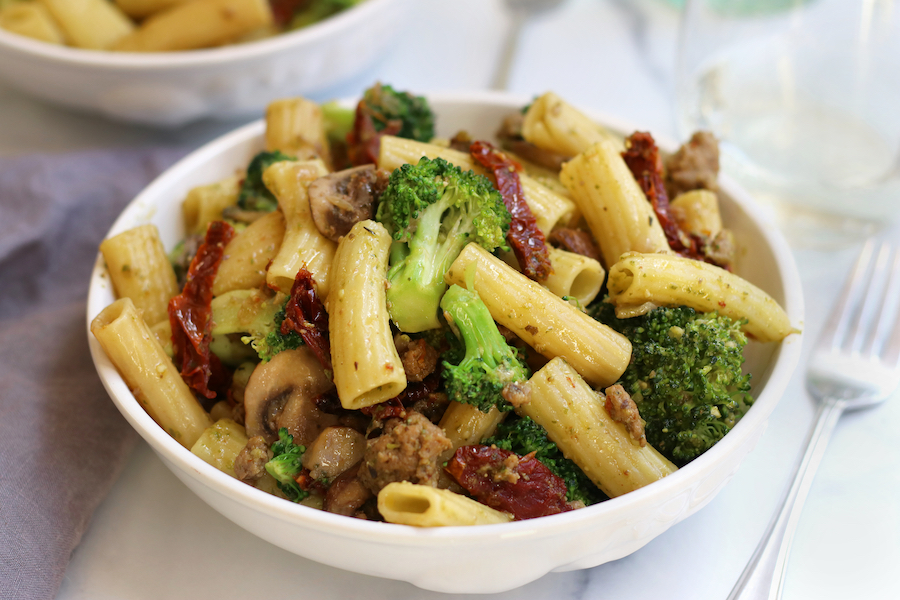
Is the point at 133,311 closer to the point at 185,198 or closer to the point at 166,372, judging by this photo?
the point at 166,372

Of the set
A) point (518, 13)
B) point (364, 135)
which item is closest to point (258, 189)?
point (364, 135)

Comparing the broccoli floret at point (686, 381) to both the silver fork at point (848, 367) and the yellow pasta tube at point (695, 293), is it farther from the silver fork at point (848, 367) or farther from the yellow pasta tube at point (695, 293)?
the silver fork at point (848, 367)

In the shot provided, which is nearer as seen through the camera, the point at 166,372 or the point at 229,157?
the point at 166,372

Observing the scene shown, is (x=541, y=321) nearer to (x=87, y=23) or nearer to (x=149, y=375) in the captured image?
(x=149, y=375)

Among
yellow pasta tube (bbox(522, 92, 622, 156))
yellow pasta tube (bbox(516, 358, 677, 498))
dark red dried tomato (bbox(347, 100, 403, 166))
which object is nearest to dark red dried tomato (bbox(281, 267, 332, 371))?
yellow pasta tube (bbox(516, 358, 677, 498))

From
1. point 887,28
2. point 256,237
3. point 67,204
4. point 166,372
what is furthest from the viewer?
point 887,28

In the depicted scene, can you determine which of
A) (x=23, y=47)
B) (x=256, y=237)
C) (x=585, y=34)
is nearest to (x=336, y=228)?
(x=256, y=237)
